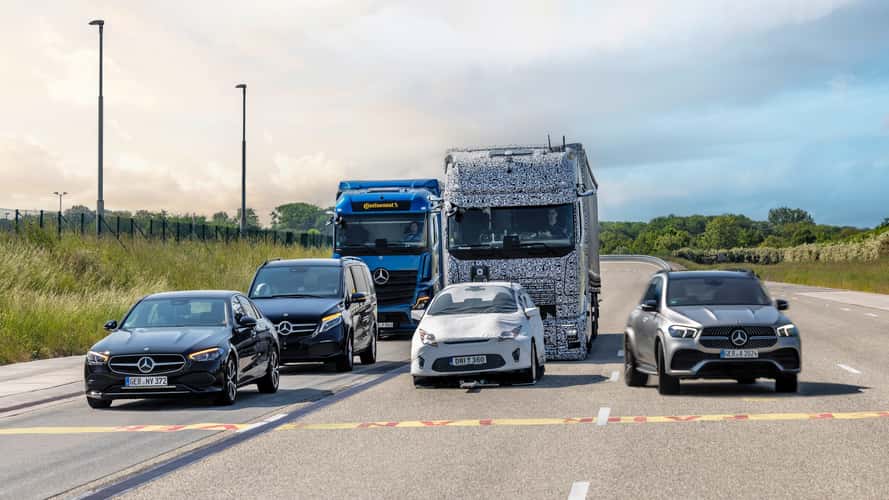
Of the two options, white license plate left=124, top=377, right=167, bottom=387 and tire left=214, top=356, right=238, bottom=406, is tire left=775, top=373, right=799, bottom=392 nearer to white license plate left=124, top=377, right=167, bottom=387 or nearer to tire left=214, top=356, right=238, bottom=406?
tire left=214, top=356, right=238, bottom=406

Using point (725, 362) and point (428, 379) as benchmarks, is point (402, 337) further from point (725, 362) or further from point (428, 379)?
point (725, 362)

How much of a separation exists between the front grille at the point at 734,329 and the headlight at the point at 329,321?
25.4ft

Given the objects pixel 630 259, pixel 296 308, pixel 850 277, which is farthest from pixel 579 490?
pixel 630 259

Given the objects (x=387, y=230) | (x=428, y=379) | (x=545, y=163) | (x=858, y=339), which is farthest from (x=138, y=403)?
(x=858, y=339)

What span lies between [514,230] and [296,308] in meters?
4.42

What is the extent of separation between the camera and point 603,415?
14875 mm

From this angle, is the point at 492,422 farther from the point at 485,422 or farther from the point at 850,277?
the point at 850,277

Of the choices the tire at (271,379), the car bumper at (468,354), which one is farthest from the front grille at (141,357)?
the car bumper at (468,354)

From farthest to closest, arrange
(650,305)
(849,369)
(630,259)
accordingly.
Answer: (630,259) < (849,369) < (650,305)

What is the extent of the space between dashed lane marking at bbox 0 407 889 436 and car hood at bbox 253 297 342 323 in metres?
7.56

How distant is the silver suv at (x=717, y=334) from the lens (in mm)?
16781

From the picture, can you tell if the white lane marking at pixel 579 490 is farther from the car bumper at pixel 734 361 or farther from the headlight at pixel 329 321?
the headlight at pixel 329 321

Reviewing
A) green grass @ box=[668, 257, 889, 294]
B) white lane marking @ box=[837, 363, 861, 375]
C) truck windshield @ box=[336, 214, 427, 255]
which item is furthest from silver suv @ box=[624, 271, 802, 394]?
green grass @ box=[668, 257, 889, 294]

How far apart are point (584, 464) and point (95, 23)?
36.0 m
